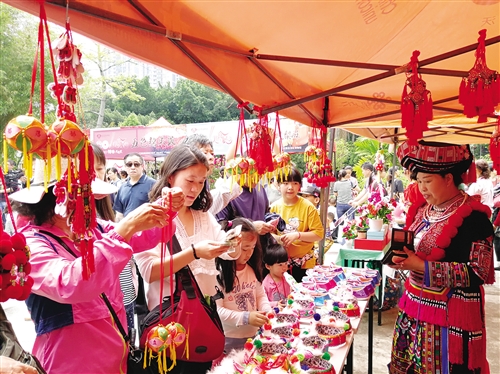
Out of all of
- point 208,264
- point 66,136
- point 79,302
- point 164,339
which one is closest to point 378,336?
point 208,264

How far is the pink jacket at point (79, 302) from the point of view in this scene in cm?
98

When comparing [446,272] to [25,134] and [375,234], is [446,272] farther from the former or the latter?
[375,234]

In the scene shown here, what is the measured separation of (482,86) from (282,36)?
2.65 ft

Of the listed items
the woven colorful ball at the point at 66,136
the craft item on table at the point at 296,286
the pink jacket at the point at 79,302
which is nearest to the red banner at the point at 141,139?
the craft item on table at the point at 296,286

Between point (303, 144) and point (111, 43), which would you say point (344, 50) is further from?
point (303, 144)

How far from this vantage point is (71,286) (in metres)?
0.97

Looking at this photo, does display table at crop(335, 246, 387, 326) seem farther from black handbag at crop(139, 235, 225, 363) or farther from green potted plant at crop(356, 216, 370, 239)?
black handbag at crop(139, 235, 225, 363)

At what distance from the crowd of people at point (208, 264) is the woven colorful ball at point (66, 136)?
343 mm

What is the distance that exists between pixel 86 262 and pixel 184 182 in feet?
2.41

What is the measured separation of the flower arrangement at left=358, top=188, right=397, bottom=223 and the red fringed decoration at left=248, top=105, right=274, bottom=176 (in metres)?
2.08

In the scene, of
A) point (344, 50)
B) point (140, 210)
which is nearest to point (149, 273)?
point (140, 210)

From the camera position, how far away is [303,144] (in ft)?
28.9

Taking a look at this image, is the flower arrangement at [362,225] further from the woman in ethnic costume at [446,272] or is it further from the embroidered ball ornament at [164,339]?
the embroidered ball ornament at [164,339]

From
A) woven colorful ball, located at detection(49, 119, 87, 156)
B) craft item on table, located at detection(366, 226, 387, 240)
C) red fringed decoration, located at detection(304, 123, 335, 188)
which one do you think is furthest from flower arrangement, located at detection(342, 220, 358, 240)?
woven colorful ball, located at detection(49, 119, 87, 156)
